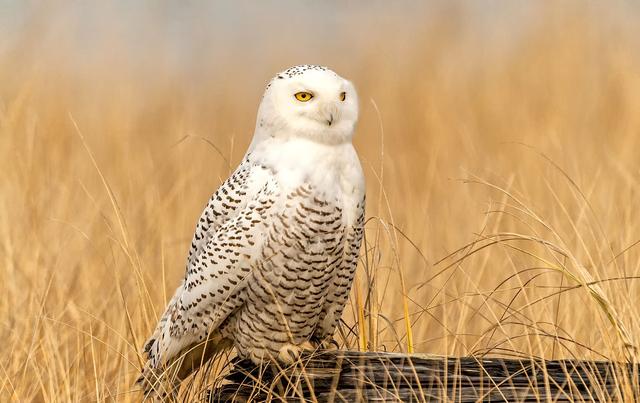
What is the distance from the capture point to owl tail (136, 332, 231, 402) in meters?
2.99

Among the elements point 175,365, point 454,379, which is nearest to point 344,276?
point 454,379

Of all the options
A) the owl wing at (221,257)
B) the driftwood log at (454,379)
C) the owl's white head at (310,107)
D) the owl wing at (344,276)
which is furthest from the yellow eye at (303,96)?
the driftwood log at (454,379)

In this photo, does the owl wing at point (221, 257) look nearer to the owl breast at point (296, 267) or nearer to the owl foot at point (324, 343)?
the owl breast at point (296, 267)

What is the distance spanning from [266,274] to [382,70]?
4.58 m

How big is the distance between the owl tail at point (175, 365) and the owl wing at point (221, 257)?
0.03 m

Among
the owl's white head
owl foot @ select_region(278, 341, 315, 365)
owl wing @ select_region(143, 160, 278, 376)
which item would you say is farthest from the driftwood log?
the owl's white head

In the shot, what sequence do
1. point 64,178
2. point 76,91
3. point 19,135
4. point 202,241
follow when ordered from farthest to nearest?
point 76,91 → point 64,178 → point 19,135 → point 202,241

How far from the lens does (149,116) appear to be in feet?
22.8

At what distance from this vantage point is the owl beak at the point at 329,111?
2632 mm

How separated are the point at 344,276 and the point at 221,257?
13.6 inches

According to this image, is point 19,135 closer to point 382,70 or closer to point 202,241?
point 202,241

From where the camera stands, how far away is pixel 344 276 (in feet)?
9.18

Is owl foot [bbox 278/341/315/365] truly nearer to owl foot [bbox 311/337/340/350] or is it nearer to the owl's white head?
owl foot [bbox 311/337/340/350]

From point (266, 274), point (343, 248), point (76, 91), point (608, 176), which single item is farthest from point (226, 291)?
point (76, 91)
